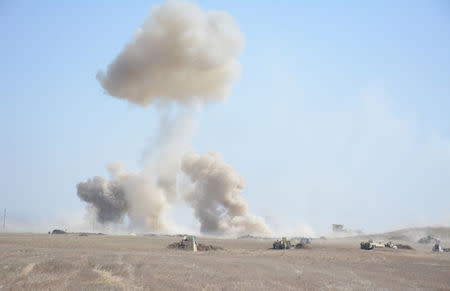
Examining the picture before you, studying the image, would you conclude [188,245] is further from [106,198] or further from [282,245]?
[106,198]

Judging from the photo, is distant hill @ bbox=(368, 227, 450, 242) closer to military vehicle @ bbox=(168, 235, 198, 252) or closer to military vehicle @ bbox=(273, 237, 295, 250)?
military vehicle @ bbox=(273, 237, 295, 250)

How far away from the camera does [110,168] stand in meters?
132

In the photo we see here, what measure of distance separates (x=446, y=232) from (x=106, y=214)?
85.7 meters

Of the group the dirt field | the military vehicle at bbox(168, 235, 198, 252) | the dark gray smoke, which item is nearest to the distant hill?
the dark gray smoke

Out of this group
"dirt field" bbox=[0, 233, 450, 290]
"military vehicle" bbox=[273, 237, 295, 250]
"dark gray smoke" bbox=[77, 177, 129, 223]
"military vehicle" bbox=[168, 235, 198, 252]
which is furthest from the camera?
"dark gray smoke" bbox=[77, 177, 129, 223]

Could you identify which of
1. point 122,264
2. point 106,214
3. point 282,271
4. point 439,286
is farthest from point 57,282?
point 106,214

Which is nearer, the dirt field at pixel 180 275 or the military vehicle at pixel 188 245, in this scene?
the dirt field at pixel 180 275

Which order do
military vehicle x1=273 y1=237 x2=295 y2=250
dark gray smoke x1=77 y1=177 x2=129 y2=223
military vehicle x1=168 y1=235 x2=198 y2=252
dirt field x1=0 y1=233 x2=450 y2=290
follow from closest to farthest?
dirt field x1=0 y1=233 x2=450 y2=290, military vehicle x1=168 y1=235 x2=198 y2=252, military vehicle x1=273 y1=237 x2=295 y2=250, dark gray smoke x1=77 y1=177 x2=129 y2=223

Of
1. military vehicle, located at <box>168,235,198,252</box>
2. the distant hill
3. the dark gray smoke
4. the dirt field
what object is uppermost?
the dark gray smoke

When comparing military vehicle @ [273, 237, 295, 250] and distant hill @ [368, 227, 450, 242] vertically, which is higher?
distant hill @ [368, 227, 450, 242]

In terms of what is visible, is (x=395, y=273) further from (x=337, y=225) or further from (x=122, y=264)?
(x=337, y=225)

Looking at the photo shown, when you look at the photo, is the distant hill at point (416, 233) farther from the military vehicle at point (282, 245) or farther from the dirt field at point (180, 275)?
the dirt field at point (180, 275)

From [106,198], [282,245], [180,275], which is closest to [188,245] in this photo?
[282,245]

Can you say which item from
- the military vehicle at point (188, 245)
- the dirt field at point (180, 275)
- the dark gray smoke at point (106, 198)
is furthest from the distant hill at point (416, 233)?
the dirt field at point (180, 275)
